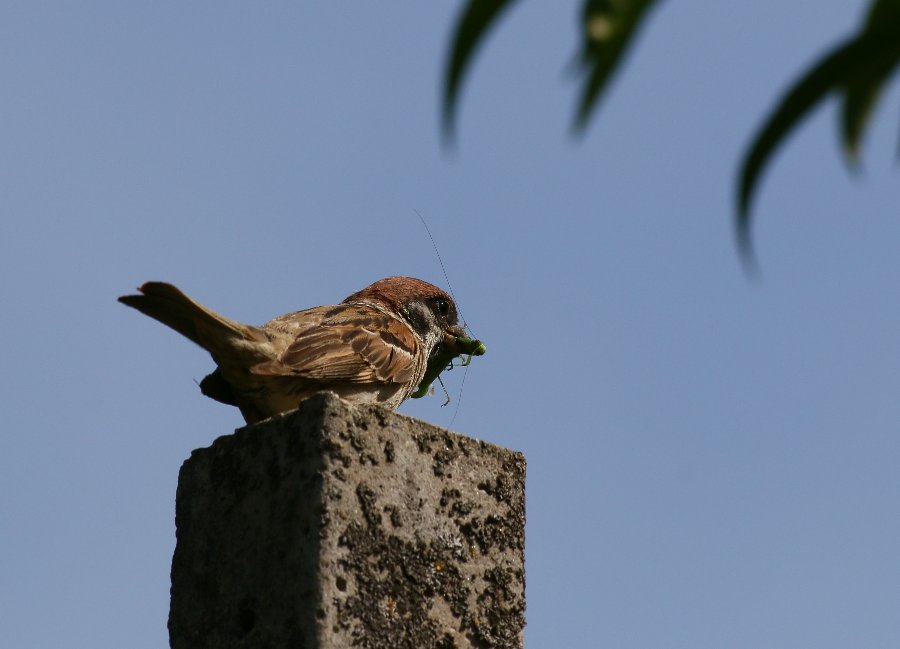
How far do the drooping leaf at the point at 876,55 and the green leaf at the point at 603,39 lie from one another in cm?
15

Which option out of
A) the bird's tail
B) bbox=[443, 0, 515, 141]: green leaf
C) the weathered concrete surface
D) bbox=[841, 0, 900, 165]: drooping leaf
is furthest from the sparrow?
bbox=[841, 0, 900, 165]: drooping leaf

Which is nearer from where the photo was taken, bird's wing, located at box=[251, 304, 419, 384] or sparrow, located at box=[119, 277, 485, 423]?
sparrow, located at box=[119, 277, 485, 423]

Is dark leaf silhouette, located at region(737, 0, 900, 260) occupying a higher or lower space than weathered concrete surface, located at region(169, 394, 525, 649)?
lower

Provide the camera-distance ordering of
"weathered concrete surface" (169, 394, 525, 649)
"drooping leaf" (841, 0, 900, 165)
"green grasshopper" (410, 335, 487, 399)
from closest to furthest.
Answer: "drooping leaf" (841, 0, 900, 165), "weathered concrete surface" (169, 394, 525, 649), "green grasshopper" (410, 335, 487, 399)

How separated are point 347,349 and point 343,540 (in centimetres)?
230

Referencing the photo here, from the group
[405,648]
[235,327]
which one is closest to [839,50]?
[405,648]

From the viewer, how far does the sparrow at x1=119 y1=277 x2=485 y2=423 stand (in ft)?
15.0

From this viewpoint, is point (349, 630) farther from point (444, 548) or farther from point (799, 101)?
point (799, 101)

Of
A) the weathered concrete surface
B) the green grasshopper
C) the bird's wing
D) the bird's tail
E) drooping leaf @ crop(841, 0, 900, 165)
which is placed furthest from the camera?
the green grasshopper

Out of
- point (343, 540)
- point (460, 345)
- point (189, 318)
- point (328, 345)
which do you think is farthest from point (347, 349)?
point (343, 540)

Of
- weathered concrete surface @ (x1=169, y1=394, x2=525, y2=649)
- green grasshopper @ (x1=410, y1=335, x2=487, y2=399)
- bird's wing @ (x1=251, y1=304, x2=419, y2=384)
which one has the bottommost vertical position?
weathered concrete surface @ (x1=169, y1=394, x2=525, y2=649)

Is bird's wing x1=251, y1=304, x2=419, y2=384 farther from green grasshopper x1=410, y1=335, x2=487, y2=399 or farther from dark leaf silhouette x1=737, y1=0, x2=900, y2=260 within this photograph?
dark leaf silhouette x1=737, y1=0, x2=900, y2=260

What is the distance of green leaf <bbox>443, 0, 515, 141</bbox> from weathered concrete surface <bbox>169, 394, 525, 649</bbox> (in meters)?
2.18

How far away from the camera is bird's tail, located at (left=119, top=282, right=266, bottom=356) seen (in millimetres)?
4223
